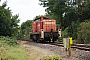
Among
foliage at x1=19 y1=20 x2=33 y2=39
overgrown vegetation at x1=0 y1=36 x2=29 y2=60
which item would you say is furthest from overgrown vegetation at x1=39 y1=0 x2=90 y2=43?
overgrown vegetation at x1=0 y1=36 x2=29 y2=60

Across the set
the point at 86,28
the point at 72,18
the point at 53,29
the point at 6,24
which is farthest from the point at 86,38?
the point at 72,18

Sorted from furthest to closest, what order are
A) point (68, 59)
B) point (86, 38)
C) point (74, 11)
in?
1. point (74, 11)
2. point (86, 38)
3. point (68, 59)

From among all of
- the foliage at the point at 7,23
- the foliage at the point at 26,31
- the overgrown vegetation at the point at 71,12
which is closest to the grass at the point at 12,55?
the foliage at the point at 7,23

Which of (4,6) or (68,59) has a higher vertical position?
(4,6)

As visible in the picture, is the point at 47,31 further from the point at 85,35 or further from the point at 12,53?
the point at 12,53

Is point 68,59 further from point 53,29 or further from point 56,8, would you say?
point 56,8

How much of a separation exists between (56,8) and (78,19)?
4.54 m

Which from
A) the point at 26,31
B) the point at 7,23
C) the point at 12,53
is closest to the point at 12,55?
the point at 12,53

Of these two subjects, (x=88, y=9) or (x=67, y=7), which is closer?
(x=88, y=9)

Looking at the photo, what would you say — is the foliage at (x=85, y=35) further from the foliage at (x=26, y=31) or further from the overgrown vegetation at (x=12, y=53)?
the foliage at (x=26, y=31)

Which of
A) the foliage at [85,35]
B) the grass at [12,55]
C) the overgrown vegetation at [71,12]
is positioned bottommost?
the grass at [12,55]

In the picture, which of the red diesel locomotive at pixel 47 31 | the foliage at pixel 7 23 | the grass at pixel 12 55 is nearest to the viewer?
the grass at pixel 12 55

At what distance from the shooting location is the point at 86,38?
27.6 m

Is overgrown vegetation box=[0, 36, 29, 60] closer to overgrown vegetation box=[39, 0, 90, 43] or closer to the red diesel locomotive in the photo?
the red diesel locomotive
